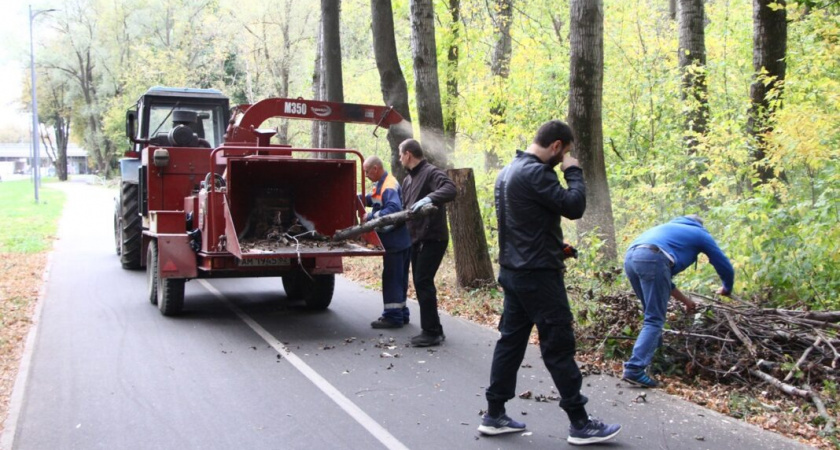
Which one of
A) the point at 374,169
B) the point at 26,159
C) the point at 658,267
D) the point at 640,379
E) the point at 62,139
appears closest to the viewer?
the point at 658,267

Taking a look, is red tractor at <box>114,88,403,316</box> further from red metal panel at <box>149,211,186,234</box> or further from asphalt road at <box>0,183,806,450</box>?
asphalt road at <box>0,183,806,450</box>

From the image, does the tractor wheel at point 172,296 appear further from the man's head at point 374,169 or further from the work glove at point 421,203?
the work glove at point 421,203

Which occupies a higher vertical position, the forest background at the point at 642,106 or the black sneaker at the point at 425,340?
the forest background at the point at 642,106

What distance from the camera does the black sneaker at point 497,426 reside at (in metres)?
5.02

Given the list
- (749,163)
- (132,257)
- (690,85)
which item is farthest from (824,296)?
(132,257)

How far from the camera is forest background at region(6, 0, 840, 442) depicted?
8016 millimetres

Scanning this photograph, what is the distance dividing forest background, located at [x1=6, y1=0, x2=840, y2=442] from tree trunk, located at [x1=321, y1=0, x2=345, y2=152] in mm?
1711

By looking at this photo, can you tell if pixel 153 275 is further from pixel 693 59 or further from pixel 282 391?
pixel 693 59

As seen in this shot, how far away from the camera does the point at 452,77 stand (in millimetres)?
18781

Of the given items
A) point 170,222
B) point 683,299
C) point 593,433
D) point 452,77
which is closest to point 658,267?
point 683,299

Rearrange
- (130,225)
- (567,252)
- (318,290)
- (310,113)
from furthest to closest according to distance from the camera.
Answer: (130,225) < (318,290) < (310,113) < (567,252)

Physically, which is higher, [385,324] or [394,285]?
[394,285]

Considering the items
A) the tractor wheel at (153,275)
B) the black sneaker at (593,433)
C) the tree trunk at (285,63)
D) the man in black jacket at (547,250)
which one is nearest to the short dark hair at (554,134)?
the man in black jacket at (547,250)

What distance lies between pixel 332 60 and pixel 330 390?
1099 cm
